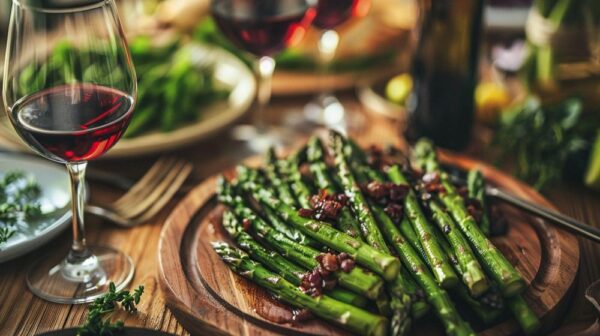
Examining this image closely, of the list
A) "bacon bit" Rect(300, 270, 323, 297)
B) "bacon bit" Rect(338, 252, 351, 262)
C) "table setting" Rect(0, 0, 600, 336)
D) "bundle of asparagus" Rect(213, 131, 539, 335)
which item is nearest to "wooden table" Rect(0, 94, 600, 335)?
"table setting" Rect(0, 0, 600, 336)

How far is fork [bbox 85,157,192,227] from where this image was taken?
227 centimetres

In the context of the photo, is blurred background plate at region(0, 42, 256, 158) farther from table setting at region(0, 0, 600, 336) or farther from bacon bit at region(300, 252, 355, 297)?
bacon bit at region(300, 252, 355, 297)

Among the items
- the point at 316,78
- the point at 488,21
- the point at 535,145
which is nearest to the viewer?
the point at 535,145

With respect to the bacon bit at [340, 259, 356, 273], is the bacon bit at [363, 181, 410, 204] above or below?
above

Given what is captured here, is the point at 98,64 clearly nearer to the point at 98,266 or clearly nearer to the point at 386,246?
the point at 98,266

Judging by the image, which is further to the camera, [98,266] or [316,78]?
[316,78]

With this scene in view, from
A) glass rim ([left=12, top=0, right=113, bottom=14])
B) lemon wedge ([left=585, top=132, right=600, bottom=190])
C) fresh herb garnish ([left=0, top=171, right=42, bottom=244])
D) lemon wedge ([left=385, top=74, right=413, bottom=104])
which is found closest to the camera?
glass rim ([left=12, top=0, right=113, bottom=14])

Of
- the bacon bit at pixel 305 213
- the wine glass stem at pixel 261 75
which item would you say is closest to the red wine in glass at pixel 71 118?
the bacon bit at pixel 305 213

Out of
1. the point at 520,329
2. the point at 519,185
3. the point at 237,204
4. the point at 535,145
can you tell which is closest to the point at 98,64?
the point at 237,204

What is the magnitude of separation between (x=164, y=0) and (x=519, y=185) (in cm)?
249

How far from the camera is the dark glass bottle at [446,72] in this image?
2533mm

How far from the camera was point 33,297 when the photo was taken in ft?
6.22

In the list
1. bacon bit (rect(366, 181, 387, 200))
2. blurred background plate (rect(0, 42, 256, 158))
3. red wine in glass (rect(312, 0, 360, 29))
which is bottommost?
bacon bit (rect(366, 181, 387, 200))

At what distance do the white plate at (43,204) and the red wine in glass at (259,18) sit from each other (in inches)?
31.8
